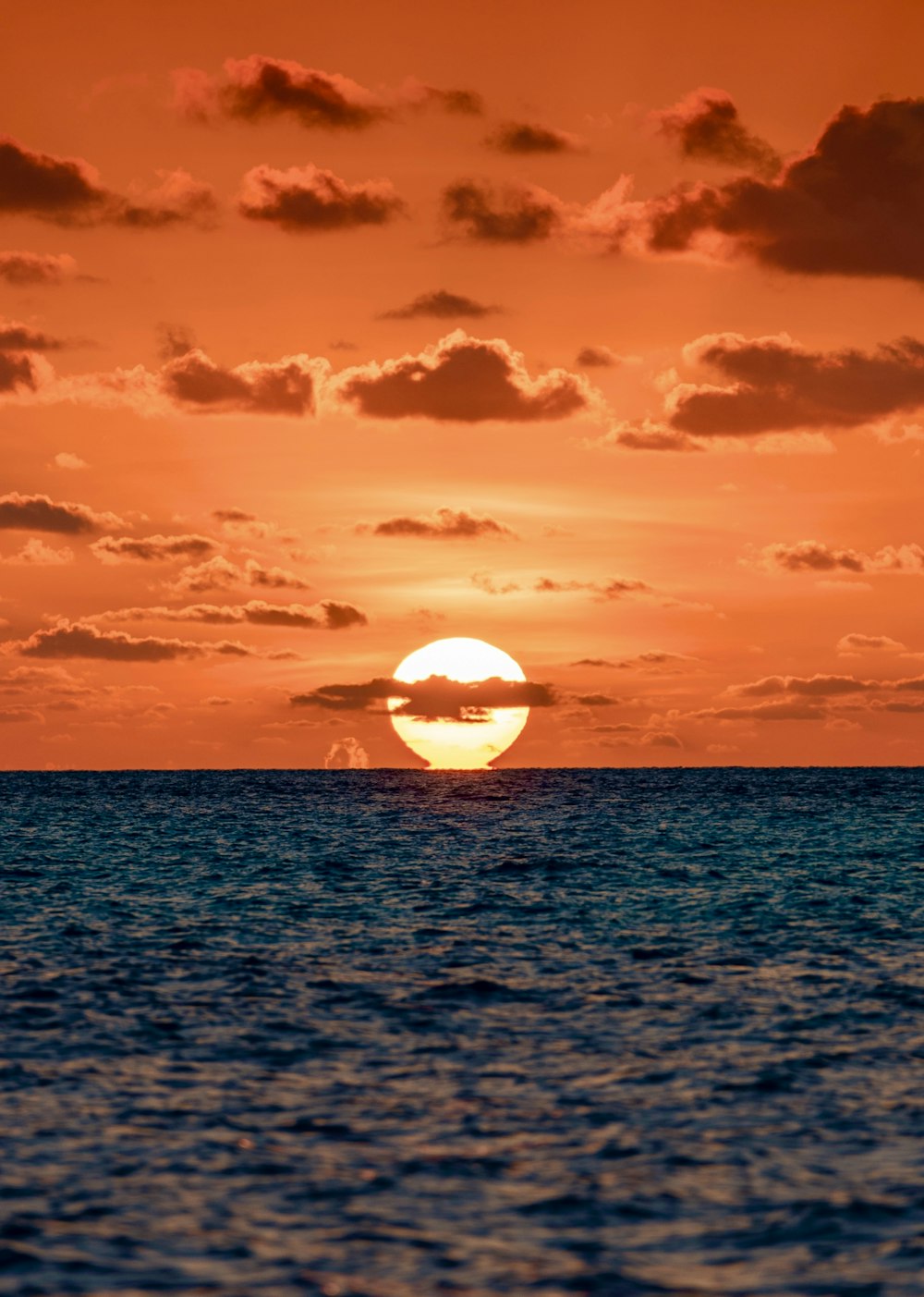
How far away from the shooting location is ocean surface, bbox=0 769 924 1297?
1593cm

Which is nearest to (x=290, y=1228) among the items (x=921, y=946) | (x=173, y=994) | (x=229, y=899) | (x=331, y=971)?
(x=173, y=994)

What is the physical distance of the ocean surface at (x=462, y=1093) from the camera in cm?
1593

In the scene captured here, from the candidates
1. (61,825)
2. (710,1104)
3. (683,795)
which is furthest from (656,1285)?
(683,795)

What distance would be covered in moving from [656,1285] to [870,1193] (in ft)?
14.8

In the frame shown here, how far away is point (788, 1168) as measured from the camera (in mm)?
19109

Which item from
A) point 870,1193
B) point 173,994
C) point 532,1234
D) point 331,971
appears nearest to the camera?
point 532,1234

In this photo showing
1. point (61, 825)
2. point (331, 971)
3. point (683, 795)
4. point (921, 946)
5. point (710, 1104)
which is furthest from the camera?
point (683, 795)

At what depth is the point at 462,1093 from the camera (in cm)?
2288

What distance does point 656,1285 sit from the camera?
49.3ft

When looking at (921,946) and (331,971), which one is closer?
(331,971)

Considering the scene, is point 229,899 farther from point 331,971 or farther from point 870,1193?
point 870,1193

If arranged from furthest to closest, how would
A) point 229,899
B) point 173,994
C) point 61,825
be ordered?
point 61,825 < point 229,899 < point 173,994

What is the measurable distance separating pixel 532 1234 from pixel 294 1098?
7.03m

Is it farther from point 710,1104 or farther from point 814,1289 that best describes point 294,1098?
point 814,1289
